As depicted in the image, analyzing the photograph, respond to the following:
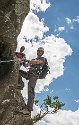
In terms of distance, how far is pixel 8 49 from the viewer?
1298 cm

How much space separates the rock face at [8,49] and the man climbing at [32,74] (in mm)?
1671

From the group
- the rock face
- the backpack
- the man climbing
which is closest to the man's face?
the man climbing

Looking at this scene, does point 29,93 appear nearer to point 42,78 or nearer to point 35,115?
point 42,78

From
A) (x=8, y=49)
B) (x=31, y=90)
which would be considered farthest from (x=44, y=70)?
(x=8, y=49)

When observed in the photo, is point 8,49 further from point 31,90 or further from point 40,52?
point 31,90

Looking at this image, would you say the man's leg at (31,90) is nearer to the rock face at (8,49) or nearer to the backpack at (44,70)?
the backpack at (44,70)

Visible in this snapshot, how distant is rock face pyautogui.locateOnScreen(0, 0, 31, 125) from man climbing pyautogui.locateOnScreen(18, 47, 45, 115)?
65.8 inches

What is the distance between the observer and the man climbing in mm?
15164

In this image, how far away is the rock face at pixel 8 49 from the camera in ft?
42.5

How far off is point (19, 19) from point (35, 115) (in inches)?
285

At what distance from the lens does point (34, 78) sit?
15.9m

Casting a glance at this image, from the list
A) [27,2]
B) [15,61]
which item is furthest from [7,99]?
[27,2]

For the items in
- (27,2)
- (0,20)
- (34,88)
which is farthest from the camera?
(34,88)

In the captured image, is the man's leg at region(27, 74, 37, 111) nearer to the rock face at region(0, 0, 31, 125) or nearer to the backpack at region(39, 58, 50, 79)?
the backpack at region(39, 58, 50, 79)
